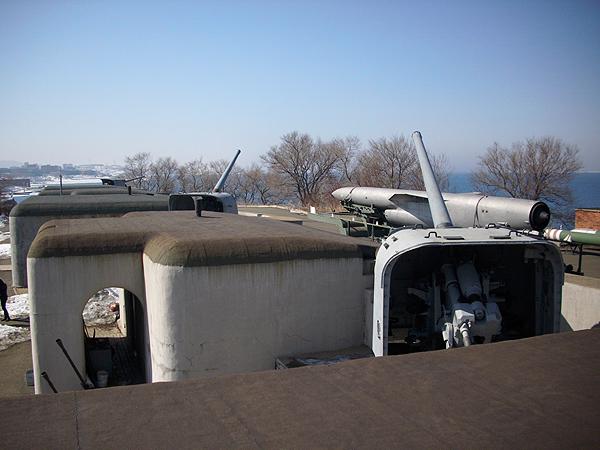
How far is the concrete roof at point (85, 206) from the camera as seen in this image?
58.0 ft

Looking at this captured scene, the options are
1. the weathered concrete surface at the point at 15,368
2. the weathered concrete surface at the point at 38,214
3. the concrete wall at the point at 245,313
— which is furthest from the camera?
the weathered concrete surface at the point at 38,214

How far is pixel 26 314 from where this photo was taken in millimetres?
15914

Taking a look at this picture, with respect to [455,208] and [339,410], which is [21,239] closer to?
[455,208]

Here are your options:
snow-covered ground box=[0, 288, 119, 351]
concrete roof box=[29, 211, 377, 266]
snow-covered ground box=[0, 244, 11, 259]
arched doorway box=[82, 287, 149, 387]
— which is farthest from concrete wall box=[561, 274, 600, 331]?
snow-covered ground box=[0, 244, 11, 259]

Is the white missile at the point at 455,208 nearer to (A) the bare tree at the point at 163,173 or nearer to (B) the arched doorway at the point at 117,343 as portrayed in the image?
(B) the arched doorway at the point at 117,343

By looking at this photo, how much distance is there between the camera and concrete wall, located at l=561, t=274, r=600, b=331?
32.9ft

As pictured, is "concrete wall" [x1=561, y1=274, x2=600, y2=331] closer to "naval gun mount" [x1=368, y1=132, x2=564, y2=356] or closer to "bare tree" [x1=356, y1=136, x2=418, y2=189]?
"naval gun mount" [x1=368, y1=132, x2=564, y2=356]

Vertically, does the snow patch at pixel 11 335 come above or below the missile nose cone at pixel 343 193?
below

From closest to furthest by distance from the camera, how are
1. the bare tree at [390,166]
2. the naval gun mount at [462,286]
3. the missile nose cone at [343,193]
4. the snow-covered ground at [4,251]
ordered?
the naval gun mount at [462,286]
the missile nose cone at [343,193]
the snow-covered ground at [4,251]
the bare tree at [390,166]

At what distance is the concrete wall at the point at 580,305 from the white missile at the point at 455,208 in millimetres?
1822

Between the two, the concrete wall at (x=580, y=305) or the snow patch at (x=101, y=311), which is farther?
the snow patch at (x=101, y=311)

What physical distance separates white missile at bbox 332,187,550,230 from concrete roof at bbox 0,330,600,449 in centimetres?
700

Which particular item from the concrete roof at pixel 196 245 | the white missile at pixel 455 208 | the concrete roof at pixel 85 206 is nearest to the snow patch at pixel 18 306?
the concrete roof at pixel 85 206

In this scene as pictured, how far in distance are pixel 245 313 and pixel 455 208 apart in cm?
845
